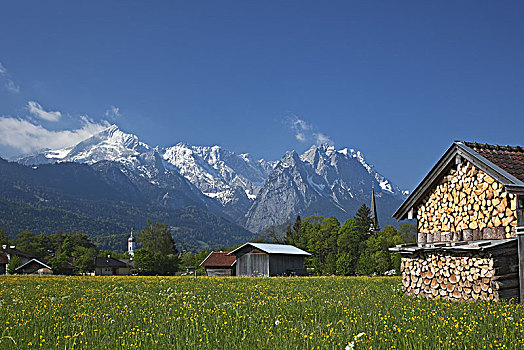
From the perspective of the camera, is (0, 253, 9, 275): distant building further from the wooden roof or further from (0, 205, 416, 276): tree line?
the wooden roof

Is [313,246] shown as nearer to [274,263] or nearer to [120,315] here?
[274,263]

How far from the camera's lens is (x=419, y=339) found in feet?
27.8

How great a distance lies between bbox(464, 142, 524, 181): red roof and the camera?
16047 millimetres

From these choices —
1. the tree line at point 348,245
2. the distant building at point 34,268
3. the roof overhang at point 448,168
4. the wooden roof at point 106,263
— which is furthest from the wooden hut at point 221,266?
the wooden roof at point 106,263

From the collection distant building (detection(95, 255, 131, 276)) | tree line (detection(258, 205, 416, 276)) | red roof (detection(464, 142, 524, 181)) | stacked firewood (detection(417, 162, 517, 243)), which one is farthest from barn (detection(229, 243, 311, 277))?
distant building (detection(95, 255, 131, 276))

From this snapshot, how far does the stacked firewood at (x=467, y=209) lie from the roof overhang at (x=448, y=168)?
0.28 meters

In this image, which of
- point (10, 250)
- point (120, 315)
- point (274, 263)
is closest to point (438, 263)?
point (120, 315)

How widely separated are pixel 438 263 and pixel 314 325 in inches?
339

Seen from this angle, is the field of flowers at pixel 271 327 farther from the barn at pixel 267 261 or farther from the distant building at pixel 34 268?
the distant building at pixel 34 268

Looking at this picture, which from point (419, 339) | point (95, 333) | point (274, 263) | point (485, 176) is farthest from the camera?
point (274, 263)

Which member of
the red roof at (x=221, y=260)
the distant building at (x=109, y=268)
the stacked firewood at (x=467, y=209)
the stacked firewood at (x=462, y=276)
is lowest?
the stacked firewood at (x=462, y=276)

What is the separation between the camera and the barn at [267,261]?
218 ft

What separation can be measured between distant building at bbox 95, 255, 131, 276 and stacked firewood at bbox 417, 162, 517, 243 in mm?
120451

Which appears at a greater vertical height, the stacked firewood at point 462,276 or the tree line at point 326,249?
the tree line at point 326,249
